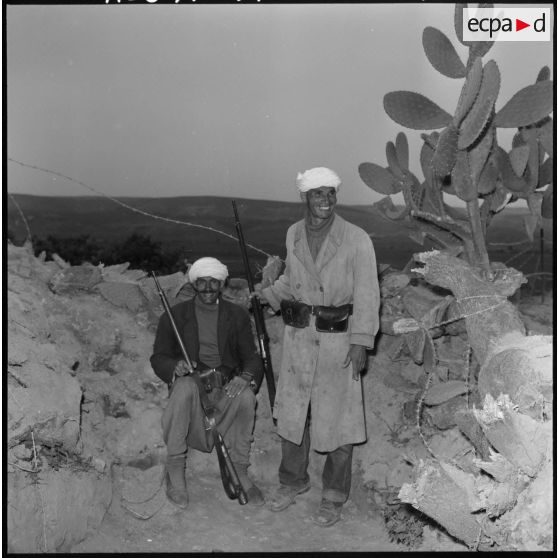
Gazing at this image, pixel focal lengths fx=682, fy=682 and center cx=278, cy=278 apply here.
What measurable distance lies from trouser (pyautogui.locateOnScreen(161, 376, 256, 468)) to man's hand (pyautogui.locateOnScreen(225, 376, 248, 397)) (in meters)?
0.04

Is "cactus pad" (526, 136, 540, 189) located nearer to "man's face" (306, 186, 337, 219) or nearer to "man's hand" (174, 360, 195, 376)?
"man's face" (306, 186, 337, 219)

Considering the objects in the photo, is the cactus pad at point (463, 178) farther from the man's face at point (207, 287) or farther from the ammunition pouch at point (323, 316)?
the man's face at point (207, 287)

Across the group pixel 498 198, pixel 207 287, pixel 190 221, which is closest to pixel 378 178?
pixel 498 198

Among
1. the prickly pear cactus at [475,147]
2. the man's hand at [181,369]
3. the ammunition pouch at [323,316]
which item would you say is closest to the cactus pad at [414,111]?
the prickly pear cactus at [475,147]

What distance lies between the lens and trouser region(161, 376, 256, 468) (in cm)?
445

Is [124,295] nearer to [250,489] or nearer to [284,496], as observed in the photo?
[250,489]

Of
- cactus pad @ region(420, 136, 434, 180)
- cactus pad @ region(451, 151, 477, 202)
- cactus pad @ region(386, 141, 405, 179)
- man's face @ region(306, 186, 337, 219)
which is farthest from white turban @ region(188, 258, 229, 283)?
cactus pad @ region(420, 136, 434, 180)

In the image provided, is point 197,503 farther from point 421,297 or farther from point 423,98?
point 423,98

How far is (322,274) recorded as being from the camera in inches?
172

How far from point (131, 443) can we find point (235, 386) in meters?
0.94

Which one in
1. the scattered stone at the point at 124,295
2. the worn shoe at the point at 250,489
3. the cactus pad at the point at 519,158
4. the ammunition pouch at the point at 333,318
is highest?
the cactus pad at the point at 519,158

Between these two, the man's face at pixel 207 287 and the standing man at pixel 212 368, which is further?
the man's face at pixel 207 287

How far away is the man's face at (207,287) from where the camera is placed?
463 centimetres

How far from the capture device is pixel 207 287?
4.62 m
